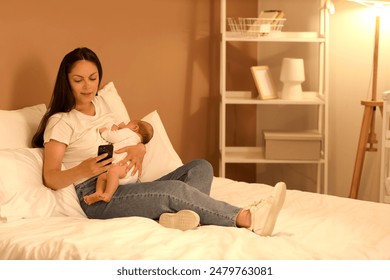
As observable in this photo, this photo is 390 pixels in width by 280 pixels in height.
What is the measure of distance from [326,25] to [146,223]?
1872 mm

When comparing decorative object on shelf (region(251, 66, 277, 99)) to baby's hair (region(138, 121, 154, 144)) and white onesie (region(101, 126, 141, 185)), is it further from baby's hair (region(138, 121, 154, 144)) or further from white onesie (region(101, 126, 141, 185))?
white onesie (region(101, 126, 141, 185))

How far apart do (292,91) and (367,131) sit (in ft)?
1.42

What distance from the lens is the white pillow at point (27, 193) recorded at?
2.40 m

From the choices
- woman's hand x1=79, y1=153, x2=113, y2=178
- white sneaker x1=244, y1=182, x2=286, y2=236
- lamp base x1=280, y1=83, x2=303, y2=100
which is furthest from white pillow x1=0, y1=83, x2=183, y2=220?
lamp base x1=280, y1=83, x2=303, y2=100

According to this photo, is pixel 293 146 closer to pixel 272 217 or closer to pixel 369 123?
pixel 369 123

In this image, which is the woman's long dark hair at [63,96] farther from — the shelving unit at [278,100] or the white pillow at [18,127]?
the shelving unit at [278,100]

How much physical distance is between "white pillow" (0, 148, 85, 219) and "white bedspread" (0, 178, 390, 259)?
0.05 m

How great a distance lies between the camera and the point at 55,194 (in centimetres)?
250

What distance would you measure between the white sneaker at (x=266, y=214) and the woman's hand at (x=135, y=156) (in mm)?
526

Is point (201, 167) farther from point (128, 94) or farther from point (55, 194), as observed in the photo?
point (128, 94)

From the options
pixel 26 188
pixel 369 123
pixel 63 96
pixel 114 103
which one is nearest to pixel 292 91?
pixel 369 123

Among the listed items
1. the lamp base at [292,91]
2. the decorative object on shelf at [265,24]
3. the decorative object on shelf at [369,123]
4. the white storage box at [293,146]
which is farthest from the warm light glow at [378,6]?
the white storage box at [293,146]

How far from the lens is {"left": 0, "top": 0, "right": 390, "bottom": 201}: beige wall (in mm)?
3021
